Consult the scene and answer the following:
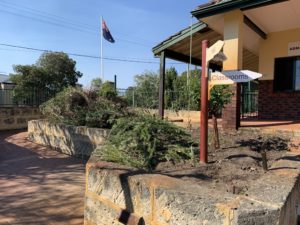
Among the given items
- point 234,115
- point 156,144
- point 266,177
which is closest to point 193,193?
point 266,177

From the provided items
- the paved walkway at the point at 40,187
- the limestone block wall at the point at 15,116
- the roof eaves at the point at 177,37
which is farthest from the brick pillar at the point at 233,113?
the limestone block wall at the point at 15,116

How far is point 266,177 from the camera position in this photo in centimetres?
315

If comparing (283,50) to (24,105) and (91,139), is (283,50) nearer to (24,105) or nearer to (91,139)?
(91,139)

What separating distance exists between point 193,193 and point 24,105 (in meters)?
13.5

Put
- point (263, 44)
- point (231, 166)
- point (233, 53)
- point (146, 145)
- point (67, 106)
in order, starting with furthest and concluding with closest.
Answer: point (263, 44)
point (67, 106)
point (233, 53)
point (146, 145)
point (231, 166)

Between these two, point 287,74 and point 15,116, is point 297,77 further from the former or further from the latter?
point 15,116

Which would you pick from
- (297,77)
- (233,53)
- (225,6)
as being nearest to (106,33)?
(297,77)

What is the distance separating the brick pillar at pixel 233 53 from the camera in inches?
275

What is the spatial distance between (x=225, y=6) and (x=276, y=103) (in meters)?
4.77

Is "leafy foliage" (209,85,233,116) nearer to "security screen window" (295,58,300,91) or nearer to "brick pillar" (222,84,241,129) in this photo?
"brick pillar" (222,84,241,129)

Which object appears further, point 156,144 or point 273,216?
point 156,144

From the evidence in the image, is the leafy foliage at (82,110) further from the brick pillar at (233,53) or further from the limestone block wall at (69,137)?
the brick pillar at (233,53)

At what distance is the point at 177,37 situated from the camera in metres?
9.52

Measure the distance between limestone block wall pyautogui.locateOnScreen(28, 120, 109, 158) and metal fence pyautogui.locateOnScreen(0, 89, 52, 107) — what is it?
4834mm
